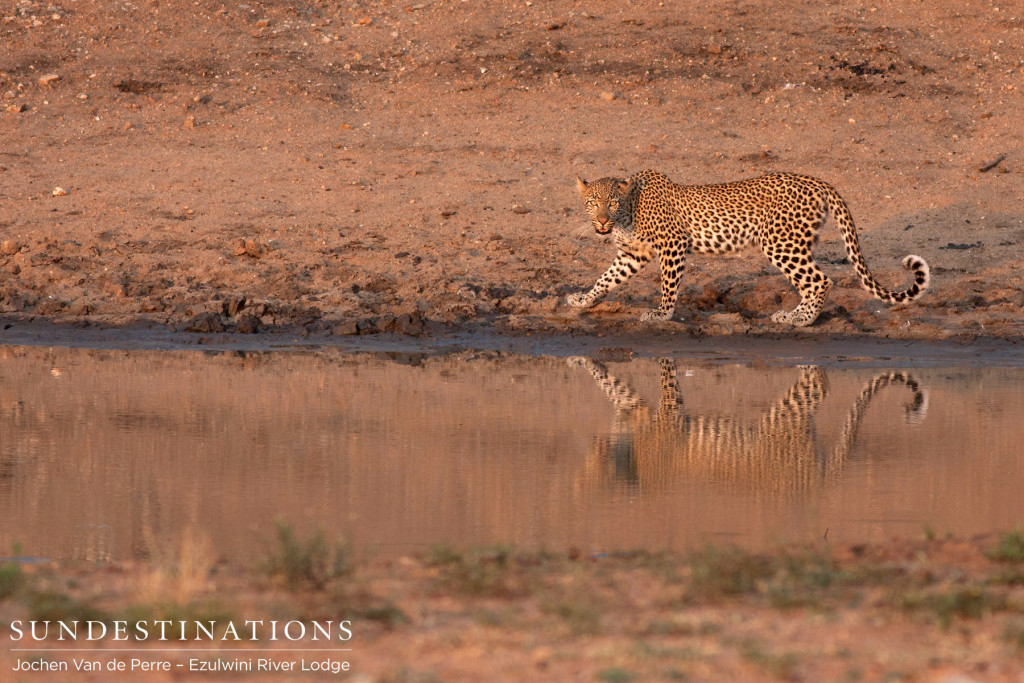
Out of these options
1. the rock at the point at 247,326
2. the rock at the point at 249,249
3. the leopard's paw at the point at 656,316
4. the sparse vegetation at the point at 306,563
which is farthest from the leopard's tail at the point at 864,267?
the sparse vegetation at the point at 306,563

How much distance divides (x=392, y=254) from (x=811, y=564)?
34.9 feet

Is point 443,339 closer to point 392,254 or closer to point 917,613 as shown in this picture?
point 392,254

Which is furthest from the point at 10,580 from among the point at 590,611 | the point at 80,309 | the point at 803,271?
the point at 80,309

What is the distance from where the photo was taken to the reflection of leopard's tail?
895 cm

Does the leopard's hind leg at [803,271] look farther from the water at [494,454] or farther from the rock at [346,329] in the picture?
the rock at [346,329]

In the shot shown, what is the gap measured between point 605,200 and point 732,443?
16.0 feet

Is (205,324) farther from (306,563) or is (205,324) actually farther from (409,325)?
(306,563)

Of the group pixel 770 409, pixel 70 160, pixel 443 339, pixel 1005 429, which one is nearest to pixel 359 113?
pixel 70 160

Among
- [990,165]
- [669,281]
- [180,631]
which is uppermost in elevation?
[990,165]

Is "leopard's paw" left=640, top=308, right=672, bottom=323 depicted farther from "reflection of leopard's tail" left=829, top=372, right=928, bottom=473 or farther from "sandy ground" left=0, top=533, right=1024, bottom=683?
"sandy ground" left=0, top=533, right=1024, bottom=683

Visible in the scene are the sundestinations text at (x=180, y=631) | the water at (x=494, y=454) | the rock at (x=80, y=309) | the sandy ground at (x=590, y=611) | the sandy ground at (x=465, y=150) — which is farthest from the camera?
the sandy ground at (x=465, y=150)

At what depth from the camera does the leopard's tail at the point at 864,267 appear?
43.6 feet

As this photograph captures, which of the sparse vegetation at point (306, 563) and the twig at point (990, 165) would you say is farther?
the twig at point (990, 165)

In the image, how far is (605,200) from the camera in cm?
1352
